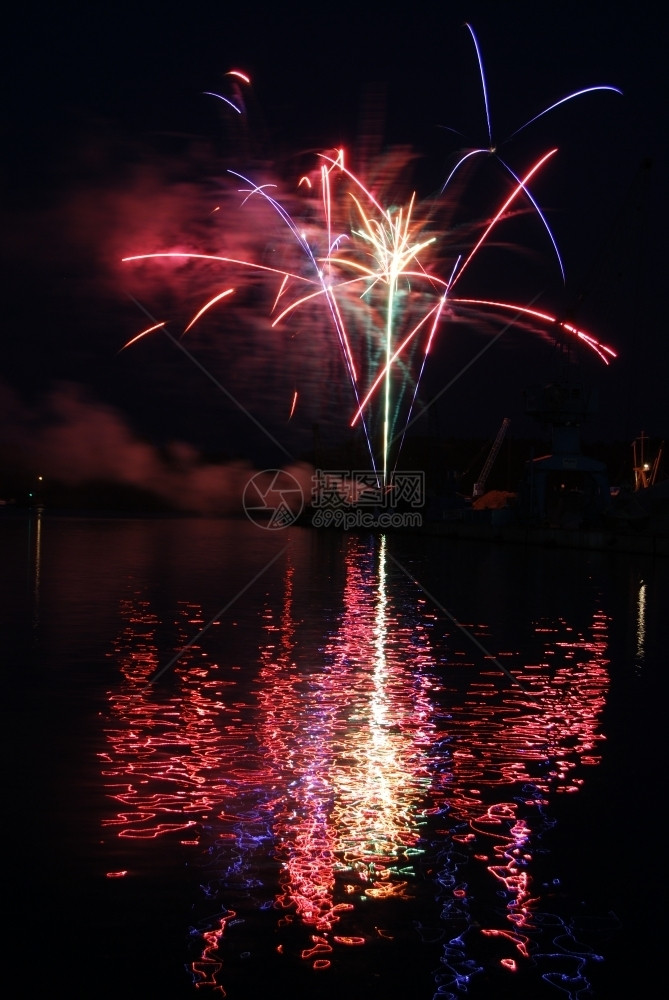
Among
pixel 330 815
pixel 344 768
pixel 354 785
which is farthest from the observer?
pixel 344 768

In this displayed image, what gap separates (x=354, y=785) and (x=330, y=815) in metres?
1.10

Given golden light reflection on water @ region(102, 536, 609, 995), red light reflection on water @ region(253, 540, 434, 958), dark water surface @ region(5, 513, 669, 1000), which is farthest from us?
red light reflection on water @ region(253, 540, 434, 958)

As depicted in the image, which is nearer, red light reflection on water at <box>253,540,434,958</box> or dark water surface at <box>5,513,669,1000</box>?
dark water surface at <box>5,513,669,1000</box>

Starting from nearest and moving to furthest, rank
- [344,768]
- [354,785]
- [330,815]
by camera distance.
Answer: [330,815]
[354,785]
[344,768]

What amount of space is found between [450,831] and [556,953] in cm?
227

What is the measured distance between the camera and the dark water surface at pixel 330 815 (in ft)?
20.4

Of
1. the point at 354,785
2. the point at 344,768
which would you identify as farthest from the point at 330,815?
the point at 344,768

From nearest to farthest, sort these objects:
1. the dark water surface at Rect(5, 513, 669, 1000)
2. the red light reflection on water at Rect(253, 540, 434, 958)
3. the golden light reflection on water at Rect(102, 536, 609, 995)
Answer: the dark water surface at Rect(5, 513, 669, 1000) → the golden light reflection on water at Rect(102, 536, 609, 995) → the red light reflection on water at Rect(253, 540, 434, 958)

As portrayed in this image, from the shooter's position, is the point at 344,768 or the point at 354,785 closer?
the point at 354,785

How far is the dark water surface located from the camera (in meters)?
6.20

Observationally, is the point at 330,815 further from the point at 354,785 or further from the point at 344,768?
the point at 344,768

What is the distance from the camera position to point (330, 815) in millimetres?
8898

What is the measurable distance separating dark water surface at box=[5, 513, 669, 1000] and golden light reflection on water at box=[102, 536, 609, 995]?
0.03 meters

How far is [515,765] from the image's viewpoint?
10961 mm
